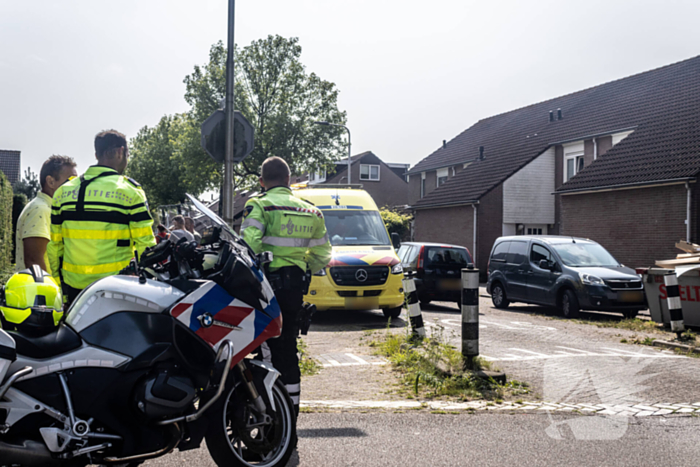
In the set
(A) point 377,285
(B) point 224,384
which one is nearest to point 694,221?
(A) point 377,285

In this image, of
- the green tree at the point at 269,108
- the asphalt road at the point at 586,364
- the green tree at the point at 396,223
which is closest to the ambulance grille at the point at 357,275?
the asphalt road at the point at 586,364

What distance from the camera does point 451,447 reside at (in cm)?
444

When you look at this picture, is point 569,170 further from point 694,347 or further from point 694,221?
point 694,347

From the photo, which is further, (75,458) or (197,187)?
(197,187)

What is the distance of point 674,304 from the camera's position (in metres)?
9.84

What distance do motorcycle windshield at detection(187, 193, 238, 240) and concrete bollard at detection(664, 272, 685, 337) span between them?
811 cm

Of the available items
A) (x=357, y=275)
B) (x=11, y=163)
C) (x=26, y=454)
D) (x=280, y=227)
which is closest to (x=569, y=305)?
(x=357, y=275)

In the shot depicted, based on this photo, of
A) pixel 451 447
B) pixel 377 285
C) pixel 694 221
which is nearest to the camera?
pixel 451 447

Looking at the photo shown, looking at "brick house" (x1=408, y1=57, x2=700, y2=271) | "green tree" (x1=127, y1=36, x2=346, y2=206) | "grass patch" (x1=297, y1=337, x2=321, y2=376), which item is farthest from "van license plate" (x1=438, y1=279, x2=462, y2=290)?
"green tree" (x1=127, y1=36, x2=346, y2=206)

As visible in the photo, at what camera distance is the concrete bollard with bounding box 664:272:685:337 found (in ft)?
31.8

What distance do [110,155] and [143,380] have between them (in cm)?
194

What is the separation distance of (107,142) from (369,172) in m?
54.9

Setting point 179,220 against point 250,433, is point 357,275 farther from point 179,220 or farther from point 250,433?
point 250,433

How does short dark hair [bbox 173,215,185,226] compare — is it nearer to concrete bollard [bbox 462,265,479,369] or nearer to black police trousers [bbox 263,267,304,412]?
black police trousers [bbox 263,267,304,412]
